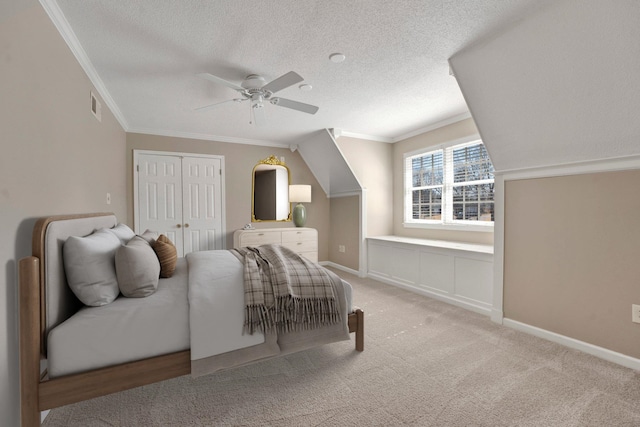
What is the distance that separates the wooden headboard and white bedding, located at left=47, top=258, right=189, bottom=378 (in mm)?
87

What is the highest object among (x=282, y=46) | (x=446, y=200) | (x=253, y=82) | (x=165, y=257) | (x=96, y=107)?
(x=282, y=46)

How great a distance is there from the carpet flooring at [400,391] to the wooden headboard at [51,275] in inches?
22.3

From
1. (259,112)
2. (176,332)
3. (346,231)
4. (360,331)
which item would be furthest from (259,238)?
(176,332)

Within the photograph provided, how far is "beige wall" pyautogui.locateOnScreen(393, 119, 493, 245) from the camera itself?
3.66 m

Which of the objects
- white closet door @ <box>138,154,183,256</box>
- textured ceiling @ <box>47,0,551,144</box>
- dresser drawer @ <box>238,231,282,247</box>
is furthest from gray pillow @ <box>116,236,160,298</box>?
white closet door @ <box>138,154,183,256</box>

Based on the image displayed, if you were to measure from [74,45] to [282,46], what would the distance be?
152 cm

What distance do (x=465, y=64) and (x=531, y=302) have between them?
2165 millimetres

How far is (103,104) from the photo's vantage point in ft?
9.87

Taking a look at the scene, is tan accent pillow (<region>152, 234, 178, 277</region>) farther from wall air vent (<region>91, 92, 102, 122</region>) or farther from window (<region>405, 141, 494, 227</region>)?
window (<region>405, 141, 494, 227</region>)

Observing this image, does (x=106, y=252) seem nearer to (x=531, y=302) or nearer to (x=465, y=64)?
(x=465, y=64)

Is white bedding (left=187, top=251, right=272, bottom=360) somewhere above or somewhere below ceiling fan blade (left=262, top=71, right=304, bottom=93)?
below

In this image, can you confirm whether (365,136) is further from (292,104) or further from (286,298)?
(286,298)

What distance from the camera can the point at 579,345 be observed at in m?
2.25

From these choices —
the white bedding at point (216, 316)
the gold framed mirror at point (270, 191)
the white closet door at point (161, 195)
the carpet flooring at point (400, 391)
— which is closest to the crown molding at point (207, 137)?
the gold framed mirror at point (270, 191)
